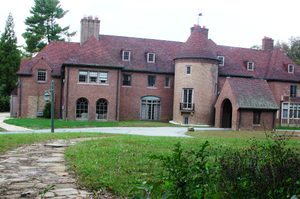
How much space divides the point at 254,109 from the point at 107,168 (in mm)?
30279

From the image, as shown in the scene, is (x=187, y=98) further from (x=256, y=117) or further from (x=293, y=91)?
(x=293, y=91)

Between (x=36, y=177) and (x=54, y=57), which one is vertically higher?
(x=54, y=57)

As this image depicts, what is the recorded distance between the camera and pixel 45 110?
39625 mm

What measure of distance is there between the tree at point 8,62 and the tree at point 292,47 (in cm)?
4901

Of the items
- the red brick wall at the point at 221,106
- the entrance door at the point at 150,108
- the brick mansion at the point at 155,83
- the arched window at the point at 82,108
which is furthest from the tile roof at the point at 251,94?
the arched window at the point at 82,108

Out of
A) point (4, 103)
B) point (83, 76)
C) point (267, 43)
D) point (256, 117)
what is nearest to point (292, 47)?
point (267, 43)

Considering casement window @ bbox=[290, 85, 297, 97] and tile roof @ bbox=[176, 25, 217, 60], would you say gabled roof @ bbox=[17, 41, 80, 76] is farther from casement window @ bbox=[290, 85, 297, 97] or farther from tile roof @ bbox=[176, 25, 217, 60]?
casement window @ bbox=[290, 85, 297, 97]

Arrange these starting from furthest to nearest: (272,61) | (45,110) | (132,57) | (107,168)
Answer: (272,61)
(132,57)
(45,110)
(107,168)

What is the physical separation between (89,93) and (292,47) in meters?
48.8

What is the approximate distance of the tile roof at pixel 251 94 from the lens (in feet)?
119

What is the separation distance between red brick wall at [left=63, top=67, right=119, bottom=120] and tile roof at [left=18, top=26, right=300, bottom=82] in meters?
1.22

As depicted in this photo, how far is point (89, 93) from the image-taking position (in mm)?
38469

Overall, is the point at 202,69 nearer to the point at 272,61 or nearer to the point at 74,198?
the point at 272,61

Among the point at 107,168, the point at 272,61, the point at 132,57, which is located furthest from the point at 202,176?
the point at 272,61
